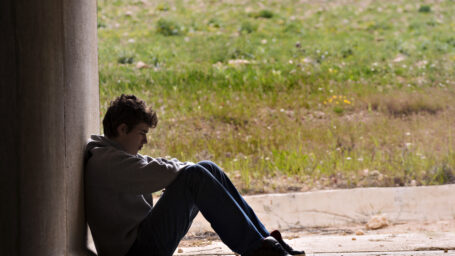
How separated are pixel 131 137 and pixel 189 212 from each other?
0.43m

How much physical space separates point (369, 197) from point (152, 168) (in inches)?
108

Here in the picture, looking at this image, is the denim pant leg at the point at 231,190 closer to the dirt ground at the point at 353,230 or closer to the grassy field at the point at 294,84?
the dirt ground at the point at 353,230

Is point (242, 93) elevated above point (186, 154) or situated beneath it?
elevated above

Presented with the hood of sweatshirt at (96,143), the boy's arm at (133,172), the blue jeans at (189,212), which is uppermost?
the hood of sweatshirt at (96,143)

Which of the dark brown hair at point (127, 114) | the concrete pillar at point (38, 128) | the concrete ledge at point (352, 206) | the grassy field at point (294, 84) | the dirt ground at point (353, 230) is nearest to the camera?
the concrete pillar at point (38, 128)

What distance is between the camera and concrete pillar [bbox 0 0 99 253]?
7.36 feet

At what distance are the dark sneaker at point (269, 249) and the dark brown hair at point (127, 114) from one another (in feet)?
2.47

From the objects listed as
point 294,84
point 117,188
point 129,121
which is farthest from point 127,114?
point 294,84

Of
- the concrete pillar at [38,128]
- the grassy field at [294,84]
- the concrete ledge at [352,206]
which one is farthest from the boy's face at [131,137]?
the grassy field at [294,84]

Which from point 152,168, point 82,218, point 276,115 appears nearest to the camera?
point 152,168

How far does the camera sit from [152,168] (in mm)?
2512

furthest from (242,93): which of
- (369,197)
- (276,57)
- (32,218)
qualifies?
(32,218)

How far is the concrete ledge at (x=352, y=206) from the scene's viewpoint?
185 inches

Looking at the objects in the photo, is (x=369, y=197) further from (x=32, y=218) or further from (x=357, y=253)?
(x=32, y=218)
